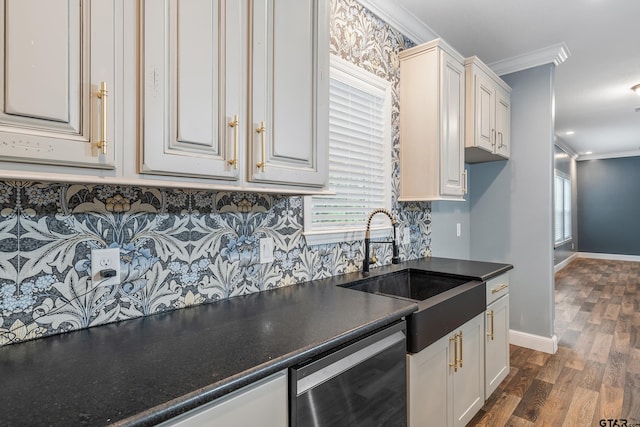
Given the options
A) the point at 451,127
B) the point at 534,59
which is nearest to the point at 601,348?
the point at 451,127

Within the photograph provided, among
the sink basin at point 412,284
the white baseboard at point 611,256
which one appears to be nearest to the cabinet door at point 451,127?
the sink basin at point 412,284

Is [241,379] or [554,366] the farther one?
[554,366]

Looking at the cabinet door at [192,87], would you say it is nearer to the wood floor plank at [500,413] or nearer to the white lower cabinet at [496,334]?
the white lower cabinet at [496,334]

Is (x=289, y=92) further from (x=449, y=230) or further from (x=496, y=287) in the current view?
(x=449, y=230)

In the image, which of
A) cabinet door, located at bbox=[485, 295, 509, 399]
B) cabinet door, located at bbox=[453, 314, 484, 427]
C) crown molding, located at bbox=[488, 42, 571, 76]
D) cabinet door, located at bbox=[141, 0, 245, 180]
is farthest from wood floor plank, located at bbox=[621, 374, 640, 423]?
cabinet door, located at bbox=[141, 0, 245, 180]

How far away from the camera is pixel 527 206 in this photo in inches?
A: 123

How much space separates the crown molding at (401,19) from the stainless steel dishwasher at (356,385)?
6.62ft

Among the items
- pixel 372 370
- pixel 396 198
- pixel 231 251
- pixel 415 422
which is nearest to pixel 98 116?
pixel 231 251

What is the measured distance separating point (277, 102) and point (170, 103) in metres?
0.41

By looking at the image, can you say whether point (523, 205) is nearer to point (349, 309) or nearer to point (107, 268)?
point (349, 309)

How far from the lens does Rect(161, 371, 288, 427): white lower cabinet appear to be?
76cm

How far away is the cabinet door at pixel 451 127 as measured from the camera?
7.64 ft

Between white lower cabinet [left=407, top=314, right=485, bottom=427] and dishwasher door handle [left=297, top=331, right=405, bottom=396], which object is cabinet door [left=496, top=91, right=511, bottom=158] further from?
dishwasher door handle [left=297, top=331, right=405, bottom=396]

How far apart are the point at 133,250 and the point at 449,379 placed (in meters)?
1.54
